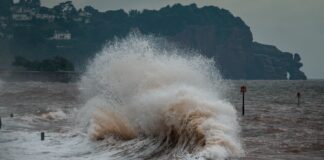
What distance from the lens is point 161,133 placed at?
19.1 metres

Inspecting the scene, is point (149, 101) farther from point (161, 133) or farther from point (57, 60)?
point (57, 60)

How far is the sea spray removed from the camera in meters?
16.5

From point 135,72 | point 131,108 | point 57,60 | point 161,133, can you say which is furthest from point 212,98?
point 57,60

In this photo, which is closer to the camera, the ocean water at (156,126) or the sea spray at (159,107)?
the sea spray at (159,107)

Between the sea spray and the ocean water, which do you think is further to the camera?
the ocean water

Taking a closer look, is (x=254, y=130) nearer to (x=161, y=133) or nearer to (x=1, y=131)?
(x=161, y=133)

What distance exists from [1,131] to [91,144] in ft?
23.0

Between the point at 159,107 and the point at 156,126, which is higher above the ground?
the point at 159,107

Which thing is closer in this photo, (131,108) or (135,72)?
(131,108)

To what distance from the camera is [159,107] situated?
19406 millimetres

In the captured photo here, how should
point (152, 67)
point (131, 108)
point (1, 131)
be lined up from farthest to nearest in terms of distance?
point (1, 131) < point (152, 67) < point (131, 108)

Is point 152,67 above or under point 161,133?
above

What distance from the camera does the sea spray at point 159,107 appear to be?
16.5m

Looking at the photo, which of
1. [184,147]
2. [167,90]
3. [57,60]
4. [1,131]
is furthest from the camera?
[57,60]
